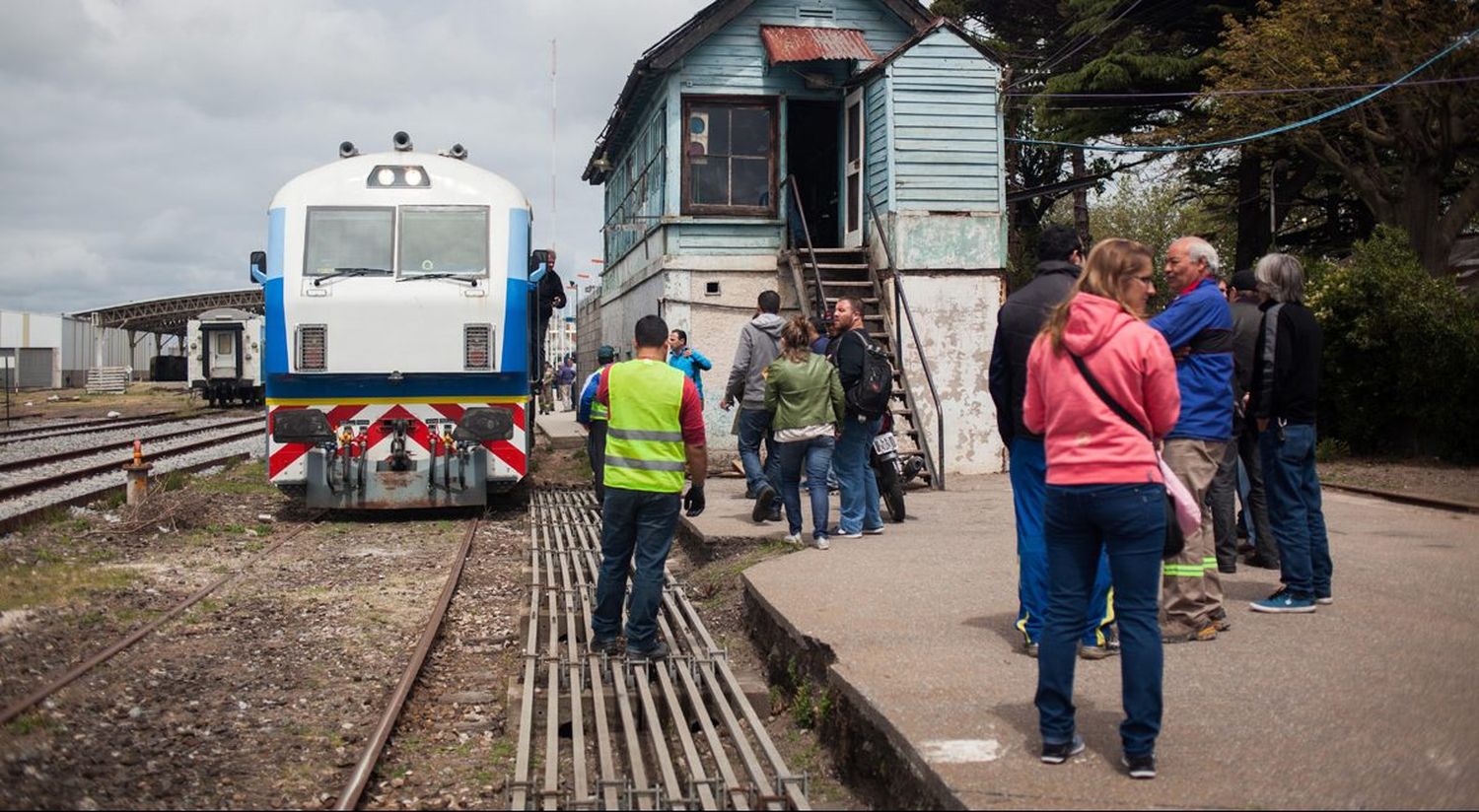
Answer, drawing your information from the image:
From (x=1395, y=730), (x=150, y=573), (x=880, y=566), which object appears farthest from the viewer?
(x=150, y=573)

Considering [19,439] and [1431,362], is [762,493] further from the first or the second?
[19,439]

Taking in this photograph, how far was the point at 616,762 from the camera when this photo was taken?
18.5 ft

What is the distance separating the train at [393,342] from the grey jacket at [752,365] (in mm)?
2611

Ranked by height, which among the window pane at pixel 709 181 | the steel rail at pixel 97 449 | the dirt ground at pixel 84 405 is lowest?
the steel rail at pixel 97 449

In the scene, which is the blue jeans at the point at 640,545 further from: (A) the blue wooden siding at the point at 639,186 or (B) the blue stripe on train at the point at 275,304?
(A) the blue wooden siding at the point at 639,186

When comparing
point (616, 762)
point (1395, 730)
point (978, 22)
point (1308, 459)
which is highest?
point (978, 22)

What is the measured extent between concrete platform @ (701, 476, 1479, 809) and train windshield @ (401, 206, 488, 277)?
5.39 m

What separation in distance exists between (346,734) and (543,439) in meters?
18.1

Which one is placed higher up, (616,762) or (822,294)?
(822,294)

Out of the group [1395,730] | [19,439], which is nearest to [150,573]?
[1395,730]

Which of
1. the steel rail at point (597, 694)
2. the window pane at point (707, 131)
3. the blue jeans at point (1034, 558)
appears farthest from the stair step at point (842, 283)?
the blue jeans at point (1034, 558)

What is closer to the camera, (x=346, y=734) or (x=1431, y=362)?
(x=346, y=734)

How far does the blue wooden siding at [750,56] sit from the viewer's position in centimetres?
1656

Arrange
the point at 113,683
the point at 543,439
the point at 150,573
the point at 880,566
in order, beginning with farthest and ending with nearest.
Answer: the point at 543,439, the point at 150,573, the point at 880,566, the point at 113,683
